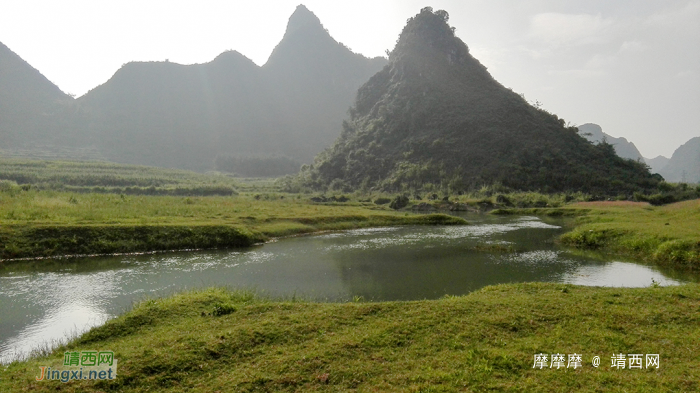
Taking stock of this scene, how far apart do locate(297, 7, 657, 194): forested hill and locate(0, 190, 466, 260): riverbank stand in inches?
2573

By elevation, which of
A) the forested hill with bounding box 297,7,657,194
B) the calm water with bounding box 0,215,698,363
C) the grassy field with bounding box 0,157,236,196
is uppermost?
the forested hill with bounding box 297,7,657,194

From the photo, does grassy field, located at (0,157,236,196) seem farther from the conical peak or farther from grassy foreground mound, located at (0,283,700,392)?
the conical peak

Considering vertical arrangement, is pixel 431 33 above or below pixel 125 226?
above

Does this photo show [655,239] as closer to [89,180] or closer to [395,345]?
[395,345]

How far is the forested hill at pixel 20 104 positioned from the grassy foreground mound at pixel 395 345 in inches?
7547

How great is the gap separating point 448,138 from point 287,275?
103 meters

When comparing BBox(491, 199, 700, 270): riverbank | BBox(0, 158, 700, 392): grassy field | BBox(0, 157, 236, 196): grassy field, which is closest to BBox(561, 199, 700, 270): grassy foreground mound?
BBox(491, 199, 700, 270): riverbank

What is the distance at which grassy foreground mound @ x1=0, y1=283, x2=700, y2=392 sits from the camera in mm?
8008

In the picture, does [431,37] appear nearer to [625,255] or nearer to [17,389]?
[625,255]

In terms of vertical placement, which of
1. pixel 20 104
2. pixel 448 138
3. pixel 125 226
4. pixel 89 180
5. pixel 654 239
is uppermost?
pixel 20 104

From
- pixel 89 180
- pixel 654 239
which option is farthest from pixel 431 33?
pixel 654 239

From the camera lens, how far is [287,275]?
71.8 ft

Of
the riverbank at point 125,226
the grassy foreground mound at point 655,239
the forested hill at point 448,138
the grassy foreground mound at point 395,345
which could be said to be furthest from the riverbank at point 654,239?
the forested hill at point 448,138

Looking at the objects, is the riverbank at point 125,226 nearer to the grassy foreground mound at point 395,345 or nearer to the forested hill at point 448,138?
the grassy foreground mound at point 395,345
